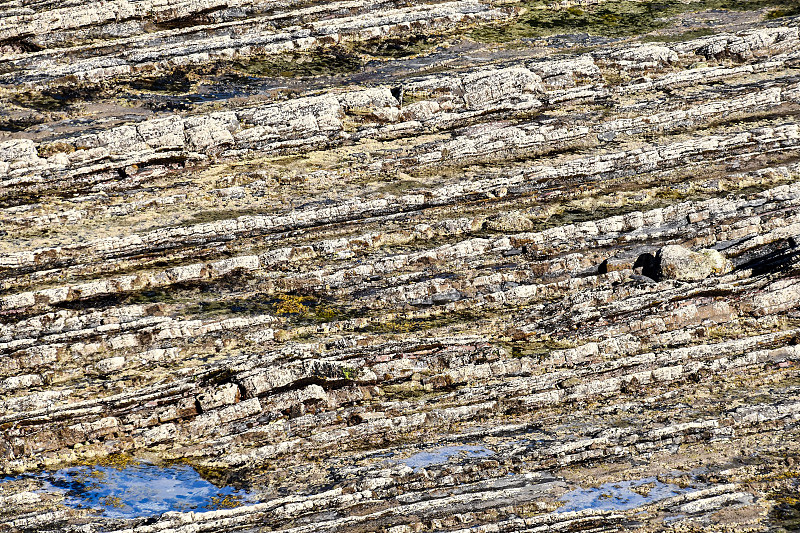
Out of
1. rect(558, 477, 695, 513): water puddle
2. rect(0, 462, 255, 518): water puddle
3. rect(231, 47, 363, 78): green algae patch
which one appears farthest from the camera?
rect(231, 47, 363, 78): green algae patch

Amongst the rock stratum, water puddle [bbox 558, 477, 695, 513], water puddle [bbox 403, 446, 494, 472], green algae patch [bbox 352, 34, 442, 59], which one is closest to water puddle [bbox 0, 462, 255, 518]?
the rock stratum

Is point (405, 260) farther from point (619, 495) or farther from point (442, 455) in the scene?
point (619, 495)

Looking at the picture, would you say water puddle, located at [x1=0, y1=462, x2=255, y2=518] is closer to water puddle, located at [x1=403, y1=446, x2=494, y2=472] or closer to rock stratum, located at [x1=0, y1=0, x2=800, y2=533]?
rock stratum, located at [x1=0, y1=0, x2=800, y2=533]

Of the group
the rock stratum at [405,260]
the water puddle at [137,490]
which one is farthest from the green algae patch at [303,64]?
the water puddle at [137,490]

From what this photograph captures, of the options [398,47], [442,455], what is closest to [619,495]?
[442,455]

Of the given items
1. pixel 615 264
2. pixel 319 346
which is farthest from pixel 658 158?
pixel 319 346

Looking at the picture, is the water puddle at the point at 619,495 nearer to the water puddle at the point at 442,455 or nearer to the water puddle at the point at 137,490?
the water puddle at the point at 442,455

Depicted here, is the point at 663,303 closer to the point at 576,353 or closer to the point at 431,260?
the point at 576,353
